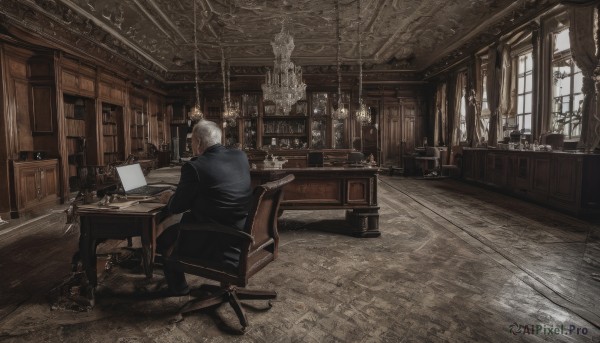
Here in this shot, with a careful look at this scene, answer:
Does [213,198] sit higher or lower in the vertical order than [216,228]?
higher

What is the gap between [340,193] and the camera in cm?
461

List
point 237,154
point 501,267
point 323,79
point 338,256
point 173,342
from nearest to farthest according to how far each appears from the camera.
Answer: point 173,342
point 237,154
point 501,267
point 338,256
point 323,79

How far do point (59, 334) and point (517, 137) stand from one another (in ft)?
28.7

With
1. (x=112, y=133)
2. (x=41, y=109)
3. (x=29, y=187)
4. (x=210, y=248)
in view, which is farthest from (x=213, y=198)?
(x=112, y=133)

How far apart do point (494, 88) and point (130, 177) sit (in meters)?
8.88

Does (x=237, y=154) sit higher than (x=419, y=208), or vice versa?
(x=237, y=154)

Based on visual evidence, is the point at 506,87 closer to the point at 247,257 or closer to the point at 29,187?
the point at 247,257

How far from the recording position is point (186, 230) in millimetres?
2215

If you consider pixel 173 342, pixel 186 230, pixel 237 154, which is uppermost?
pixel 237 154

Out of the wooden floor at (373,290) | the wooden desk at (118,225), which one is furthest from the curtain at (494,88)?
the wooden desk at (118,225)

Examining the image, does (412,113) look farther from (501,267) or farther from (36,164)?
(36,164)

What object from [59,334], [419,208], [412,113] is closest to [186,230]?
[59,334]

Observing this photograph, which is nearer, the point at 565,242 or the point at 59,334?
the point at 59,334

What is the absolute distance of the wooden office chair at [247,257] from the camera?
207 cm
